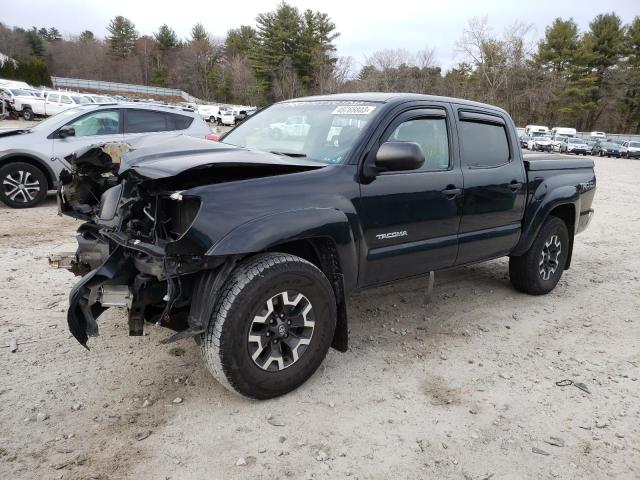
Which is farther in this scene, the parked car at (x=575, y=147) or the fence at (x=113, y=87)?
the fence at (x=113, y=87)

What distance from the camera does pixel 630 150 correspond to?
35.9 m

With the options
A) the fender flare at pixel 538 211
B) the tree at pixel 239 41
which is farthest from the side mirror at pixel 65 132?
the tree at pixel 239 41

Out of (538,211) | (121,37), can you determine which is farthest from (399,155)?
(121,37)

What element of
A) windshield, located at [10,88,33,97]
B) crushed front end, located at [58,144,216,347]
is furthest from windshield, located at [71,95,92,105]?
crushed front end, located at [58,144,216,347]

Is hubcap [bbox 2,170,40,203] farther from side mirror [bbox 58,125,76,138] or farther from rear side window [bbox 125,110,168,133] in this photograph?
rear side window [bbox 125,110,168,133]

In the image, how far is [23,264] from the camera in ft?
17.4

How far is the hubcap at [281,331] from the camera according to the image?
294 centimetres

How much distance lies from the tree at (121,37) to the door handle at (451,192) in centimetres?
10375

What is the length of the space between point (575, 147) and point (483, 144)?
37.2 meters

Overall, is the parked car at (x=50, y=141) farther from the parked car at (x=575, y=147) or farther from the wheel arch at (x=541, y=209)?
the parked car at (x=575, y=147)

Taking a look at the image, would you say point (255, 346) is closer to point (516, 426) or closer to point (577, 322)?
point (516, 426)

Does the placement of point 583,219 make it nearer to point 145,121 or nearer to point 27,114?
point 145,121

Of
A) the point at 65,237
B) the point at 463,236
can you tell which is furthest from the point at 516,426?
the point at 65,237

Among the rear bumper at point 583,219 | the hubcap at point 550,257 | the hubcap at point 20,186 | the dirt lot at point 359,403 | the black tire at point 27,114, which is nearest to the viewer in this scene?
the dirt lot at point 359,403
